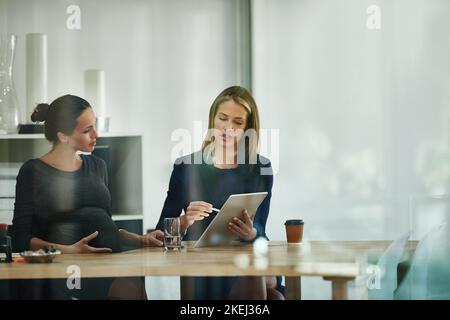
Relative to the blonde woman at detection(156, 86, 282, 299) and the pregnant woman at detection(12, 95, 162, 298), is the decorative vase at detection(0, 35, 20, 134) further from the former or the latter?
the blonde woman at detection(156, 86, 282, 299)

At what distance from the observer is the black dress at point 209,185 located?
241 centimetres

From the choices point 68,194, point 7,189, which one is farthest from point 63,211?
point 7,189

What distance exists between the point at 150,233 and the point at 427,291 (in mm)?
919

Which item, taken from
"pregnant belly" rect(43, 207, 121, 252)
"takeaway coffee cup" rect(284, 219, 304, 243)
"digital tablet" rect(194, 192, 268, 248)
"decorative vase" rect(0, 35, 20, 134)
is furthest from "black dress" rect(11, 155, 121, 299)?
"takeaway coffee cup" rect(284, 219, 304, 243)

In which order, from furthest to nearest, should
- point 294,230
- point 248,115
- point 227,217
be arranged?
point 248,115
point 294,230
point 227,217

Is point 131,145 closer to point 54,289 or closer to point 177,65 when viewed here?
point 177,65

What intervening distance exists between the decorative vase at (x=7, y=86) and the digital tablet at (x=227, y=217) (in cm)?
76

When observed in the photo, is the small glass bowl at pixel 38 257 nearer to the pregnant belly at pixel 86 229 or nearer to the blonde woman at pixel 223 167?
the pregnant belly at pixel 86 229

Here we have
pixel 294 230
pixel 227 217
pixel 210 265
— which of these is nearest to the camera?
pixel 210 265

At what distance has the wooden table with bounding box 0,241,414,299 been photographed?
5.96ft

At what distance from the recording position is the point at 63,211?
2.41 m

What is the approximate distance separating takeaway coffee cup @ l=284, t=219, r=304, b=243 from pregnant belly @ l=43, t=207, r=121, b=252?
0.53 metres

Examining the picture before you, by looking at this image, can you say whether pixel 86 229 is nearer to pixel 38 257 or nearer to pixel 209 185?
pixel 209 185

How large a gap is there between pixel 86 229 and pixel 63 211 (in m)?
0.10
